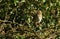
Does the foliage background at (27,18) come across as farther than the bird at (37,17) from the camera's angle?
No

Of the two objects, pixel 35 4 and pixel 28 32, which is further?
pixel 35 4

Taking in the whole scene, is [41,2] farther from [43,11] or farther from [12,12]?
[12,12]

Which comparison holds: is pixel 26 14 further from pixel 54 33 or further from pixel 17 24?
pixel 54 33

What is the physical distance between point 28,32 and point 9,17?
1.44 ft

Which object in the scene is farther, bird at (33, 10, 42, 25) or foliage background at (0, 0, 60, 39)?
bird at (33, 10, 42, 25)

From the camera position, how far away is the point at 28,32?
10.2 feet

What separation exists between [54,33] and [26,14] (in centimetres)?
55

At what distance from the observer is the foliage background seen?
124 inches

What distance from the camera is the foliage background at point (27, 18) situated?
3143 millimetres

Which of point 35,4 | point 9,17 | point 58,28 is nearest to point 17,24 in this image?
point 9,17

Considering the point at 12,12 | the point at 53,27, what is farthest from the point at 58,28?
the point at 12,12

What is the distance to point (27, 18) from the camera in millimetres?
3254

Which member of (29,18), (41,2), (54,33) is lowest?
(54,33)

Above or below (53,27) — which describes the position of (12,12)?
above
